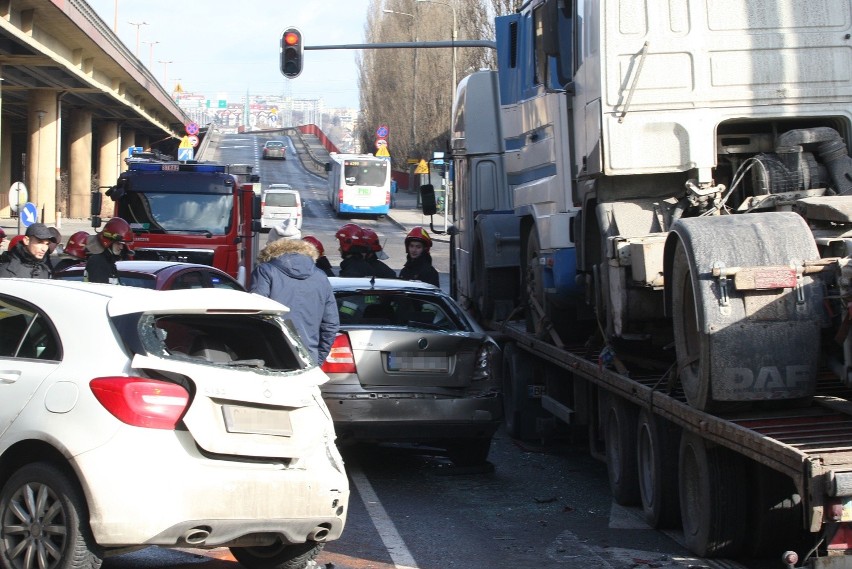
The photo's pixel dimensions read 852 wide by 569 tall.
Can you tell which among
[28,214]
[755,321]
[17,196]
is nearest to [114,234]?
[755,321]

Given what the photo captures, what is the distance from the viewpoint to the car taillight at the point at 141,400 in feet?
17.6

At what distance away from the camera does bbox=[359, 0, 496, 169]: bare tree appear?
Result: 238 feet

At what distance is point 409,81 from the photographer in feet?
254

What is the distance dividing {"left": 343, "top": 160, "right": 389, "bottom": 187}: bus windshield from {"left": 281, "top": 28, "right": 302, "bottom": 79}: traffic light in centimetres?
3386

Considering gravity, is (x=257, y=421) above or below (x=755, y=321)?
below

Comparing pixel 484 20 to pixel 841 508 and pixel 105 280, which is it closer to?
pixel 105 280

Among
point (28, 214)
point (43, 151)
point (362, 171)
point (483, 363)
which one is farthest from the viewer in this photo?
point (362, 171)

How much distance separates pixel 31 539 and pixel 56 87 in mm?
41213

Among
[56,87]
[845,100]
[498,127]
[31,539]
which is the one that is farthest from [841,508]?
[56,87]

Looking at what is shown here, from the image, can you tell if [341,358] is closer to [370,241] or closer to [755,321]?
[755,321]

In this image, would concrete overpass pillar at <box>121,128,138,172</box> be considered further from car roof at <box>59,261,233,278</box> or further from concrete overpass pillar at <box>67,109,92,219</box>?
car roof at <box>59,261,233,278</box>

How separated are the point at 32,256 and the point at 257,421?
19.1 feet

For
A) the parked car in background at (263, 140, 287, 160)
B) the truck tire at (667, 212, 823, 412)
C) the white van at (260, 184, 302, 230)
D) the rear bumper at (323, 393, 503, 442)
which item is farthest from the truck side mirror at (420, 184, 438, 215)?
the parked car in background at (263, 140, 287, 160)

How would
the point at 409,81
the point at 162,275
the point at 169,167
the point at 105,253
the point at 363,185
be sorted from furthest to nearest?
the point at 409,81 → the point at 363,185 → the point at 169,167 → the point at 162,275 → the point at 105,253
